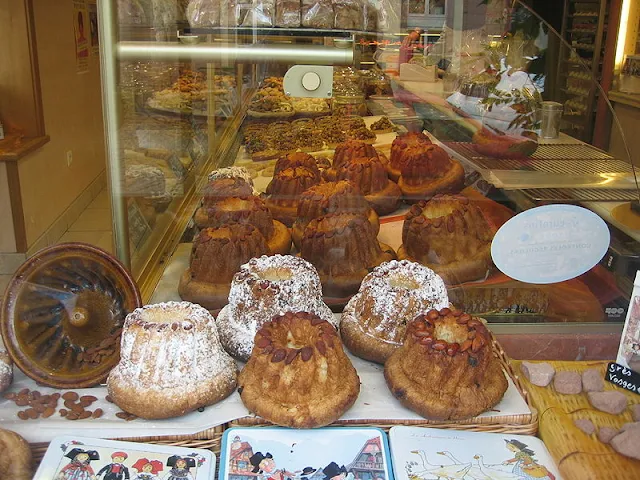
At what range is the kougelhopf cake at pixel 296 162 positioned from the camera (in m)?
2.34

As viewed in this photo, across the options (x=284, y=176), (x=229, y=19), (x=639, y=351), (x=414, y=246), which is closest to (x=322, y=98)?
(x=284, y=176)

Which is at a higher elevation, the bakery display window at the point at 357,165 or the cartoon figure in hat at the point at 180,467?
the bakery display window at the point at 357,165

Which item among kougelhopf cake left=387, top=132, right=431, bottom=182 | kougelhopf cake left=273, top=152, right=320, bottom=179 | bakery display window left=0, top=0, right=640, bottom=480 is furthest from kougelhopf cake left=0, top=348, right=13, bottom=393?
kougelhopf cake left=387, top=132, right=431, bottom=182

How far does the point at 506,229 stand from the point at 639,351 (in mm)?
413

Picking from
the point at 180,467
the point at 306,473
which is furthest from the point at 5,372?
the point at 306,473

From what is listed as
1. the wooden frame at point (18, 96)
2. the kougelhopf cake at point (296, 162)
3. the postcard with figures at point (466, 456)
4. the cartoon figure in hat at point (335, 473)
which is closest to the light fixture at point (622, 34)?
the kougelhopf cake at point (296, 162)

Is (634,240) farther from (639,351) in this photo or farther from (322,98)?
(322,98)

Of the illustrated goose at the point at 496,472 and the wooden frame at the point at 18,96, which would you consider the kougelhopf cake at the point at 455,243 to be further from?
the wooden frame at the point at 18,96

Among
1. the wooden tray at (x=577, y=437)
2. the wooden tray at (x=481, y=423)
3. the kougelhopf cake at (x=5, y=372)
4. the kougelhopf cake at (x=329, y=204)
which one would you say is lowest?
the wooden tray at (x=577, y=437)

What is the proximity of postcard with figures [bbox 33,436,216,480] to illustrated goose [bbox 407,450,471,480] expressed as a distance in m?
0.38

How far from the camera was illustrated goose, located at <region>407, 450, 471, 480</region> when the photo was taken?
4.03 ft

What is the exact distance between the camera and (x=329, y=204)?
211cm

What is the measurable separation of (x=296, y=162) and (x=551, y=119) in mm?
865

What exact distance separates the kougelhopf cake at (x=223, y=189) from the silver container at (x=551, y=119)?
0.91 meters
